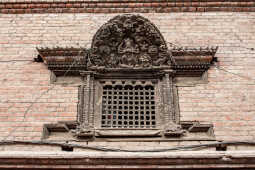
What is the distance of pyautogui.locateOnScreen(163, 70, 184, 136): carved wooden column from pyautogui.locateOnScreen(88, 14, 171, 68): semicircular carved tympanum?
1.20ft

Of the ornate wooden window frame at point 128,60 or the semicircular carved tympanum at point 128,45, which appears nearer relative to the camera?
the ornate wooden window frame at point 128,60

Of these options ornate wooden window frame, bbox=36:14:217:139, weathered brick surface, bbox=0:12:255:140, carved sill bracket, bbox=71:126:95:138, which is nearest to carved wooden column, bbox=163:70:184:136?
ornate wooden window frame, bbox=36:14:217:139

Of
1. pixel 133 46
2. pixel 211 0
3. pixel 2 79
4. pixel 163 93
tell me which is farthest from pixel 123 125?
pixel 211 0

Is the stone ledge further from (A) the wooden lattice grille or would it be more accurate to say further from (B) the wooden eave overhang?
(B) the wooden eave overhang

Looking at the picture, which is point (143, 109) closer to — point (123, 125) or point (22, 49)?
point (123, 125)

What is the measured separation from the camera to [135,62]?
8.28 metres

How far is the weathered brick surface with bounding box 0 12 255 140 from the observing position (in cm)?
745

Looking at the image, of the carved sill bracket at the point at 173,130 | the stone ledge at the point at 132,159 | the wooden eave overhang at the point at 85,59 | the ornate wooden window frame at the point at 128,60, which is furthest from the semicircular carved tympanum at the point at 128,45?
the stone ledge at the point at 132,159

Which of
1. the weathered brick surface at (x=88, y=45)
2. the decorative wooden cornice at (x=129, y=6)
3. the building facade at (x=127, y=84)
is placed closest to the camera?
the building facade at (x=127, y=84)

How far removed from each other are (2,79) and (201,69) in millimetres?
3906

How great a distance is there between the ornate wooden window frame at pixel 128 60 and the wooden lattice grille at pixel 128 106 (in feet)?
0.49

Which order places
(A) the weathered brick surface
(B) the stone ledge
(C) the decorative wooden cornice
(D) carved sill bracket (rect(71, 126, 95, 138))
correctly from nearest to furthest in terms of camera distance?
(B) the stone ledge, (D) carved sill bracket (rect(71, 126, 95, 138)), (A) the weathered brick surface, (C) the decorative wooden cornice

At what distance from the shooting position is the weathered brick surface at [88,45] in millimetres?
7452

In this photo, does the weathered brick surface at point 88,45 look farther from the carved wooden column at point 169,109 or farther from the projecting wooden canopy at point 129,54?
the projecting wooden canopy at point 129,54
